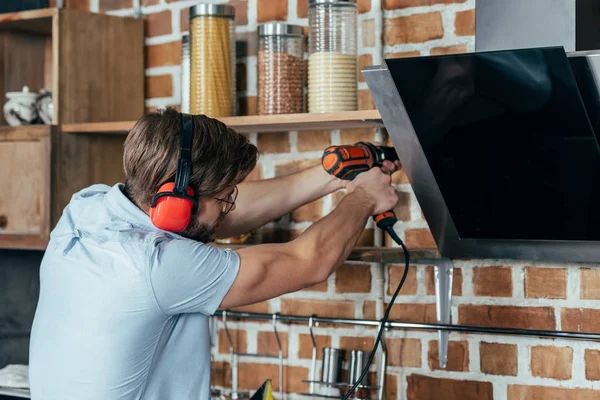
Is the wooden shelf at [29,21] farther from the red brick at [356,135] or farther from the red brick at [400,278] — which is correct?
the red brick at [400,278]

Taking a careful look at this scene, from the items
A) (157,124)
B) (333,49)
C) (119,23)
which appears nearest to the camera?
(157,124)

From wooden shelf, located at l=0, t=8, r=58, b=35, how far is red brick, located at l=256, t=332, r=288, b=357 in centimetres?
89

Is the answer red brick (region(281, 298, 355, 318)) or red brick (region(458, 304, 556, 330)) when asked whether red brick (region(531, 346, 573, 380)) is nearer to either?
red brick (region(458, 304, 556, 330))

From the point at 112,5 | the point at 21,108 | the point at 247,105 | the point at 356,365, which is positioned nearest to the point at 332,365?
the point at 356,365

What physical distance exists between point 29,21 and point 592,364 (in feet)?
4.84

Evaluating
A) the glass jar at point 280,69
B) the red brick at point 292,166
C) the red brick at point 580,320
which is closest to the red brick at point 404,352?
the red brick at point 580,320

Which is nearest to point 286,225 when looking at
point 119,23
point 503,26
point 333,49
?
point 333,49

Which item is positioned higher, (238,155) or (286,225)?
(238,155)

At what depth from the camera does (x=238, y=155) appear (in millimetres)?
1527

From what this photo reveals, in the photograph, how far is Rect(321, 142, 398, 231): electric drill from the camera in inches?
70.0

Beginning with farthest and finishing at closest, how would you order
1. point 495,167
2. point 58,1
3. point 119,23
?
1. point 58,1
2. point 119,23
3. point 495,167

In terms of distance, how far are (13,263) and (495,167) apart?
4.21ft

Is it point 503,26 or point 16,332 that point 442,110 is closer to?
point 503,26

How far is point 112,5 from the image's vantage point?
240 cm
